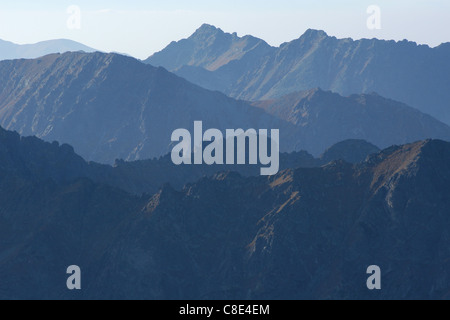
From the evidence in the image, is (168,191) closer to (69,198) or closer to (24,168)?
(69,198)

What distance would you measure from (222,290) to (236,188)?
87.5 feet

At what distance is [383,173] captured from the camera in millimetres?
173750

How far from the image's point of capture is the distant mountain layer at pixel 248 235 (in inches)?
6344

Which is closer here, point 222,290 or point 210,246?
point 222,290

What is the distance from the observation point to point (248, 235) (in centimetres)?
17062

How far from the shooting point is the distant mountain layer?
161125mm
